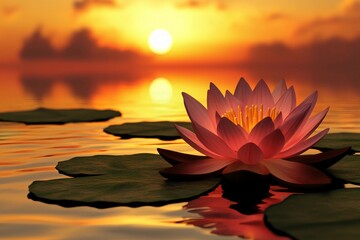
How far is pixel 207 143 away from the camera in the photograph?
3867 mm

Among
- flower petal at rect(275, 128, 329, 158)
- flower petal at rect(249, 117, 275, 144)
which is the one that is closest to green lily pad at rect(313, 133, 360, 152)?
flower petal at rect(275, 128, 329, 158)

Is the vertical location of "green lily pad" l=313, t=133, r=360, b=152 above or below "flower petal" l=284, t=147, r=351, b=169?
above

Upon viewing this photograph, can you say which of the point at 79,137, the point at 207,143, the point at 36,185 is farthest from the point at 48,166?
the point at 79,137

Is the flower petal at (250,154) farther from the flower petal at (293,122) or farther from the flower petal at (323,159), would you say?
the flower petal at (323,159)

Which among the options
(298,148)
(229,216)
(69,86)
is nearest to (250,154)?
(298,148)

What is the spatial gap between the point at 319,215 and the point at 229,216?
0.44m

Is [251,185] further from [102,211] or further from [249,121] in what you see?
[102,211]

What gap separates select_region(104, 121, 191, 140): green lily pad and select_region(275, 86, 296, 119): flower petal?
241cm

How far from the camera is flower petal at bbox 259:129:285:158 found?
3699 millimetres

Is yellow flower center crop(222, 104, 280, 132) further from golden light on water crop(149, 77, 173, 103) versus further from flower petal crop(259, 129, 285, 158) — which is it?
golden light on water crop(149, 77, 173, 103)

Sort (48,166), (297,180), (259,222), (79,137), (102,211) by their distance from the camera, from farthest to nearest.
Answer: (79,137) → (48,166) → (297,180) → (102,211) → (259,222)

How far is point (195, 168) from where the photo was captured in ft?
12.9

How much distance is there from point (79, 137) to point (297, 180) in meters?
3.51

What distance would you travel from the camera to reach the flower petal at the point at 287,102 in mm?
4137
